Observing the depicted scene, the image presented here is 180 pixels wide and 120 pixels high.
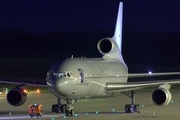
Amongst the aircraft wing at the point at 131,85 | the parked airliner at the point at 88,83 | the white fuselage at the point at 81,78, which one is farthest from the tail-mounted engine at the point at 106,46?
the aircraft wing at the point at 131,85

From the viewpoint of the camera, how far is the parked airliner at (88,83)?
19.3 meters

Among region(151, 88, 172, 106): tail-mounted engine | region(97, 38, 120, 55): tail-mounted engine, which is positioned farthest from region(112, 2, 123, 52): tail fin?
region(151, 88, 172, 106): tail-mounted engine

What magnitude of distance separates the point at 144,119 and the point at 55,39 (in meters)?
112

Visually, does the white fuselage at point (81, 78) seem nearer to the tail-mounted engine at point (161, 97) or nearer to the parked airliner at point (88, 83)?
the parked airliner at point (88, 83)

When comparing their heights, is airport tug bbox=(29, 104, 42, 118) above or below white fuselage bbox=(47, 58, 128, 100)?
below

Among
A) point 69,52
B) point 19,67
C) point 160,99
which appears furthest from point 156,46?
point 160,99

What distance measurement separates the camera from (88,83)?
2088 centimetres

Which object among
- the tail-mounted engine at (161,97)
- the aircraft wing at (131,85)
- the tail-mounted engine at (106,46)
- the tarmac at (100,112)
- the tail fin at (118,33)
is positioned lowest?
the tarmac at (100,112)

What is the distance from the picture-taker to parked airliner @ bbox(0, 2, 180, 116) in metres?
19.3

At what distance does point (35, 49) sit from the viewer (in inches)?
4771

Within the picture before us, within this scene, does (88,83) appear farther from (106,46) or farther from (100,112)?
(106,46)

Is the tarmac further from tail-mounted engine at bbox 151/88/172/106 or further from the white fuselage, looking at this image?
the white fuselage

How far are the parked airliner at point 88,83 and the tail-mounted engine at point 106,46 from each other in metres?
0.43

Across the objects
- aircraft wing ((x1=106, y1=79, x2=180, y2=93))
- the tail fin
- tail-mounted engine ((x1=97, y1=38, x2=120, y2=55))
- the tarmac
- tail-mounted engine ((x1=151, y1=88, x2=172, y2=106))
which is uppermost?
the tail fin
